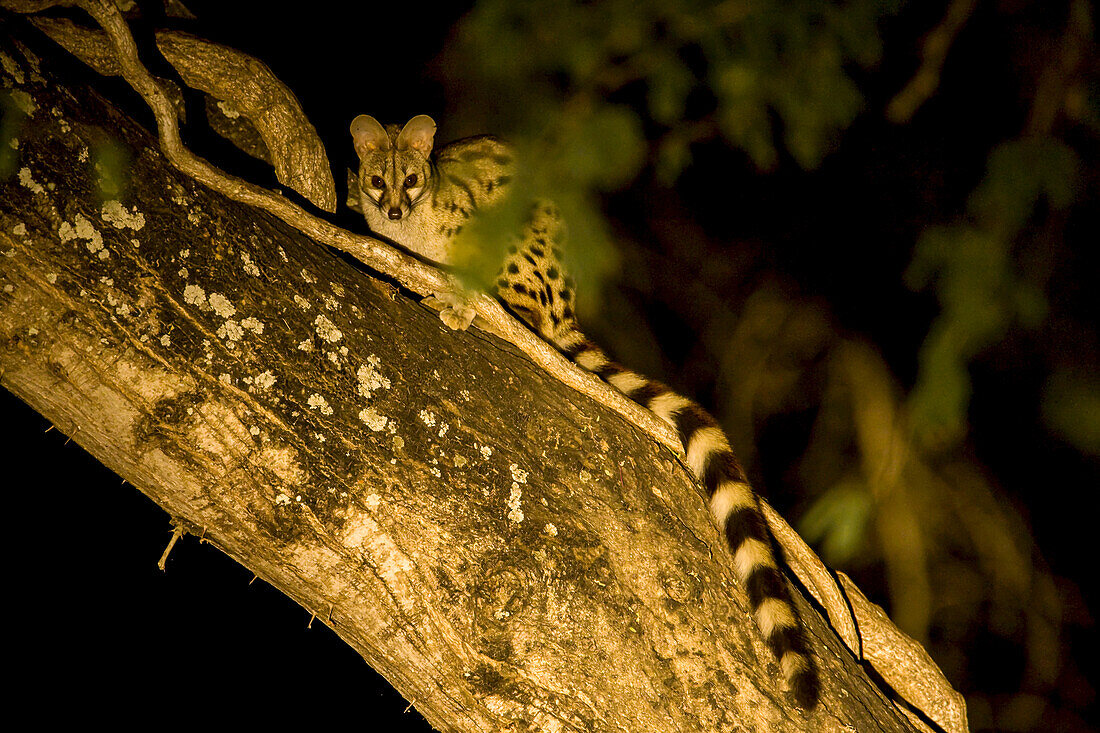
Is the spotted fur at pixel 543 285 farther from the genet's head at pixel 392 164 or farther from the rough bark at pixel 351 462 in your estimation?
the rough bark at pixel 351 462

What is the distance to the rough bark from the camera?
170cm

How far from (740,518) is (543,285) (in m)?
1.40

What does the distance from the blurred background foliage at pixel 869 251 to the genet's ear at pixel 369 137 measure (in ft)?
1.40

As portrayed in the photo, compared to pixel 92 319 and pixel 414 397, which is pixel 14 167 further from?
pixel 414 397

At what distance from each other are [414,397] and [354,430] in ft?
0.61

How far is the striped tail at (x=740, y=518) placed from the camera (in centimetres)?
198

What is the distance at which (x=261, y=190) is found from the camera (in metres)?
1.99

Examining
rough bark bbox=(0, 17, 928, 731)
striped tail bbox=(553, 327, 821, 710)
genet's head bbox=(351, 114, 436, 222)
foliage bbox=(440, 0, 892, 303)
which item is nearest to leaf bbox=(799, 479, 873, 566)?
striped tail bbox=(553, 327, 821, 710)

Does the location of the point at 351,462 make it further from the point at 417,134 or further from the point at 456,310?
the point at 417,134

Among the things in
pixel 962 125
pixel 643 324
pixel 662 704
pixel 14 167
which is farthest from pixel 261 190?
pixel 643 324

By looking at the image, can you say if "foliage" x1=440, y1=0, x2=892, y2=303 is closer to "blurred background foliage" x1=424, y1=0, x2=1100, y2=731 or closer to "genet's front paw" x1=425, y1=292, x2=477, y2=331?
"blurred background foliage" x1=424, y1=0, x2=1100, y2=731

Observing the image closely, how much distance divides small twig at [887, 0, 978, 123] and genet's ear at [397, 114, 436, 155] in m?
2.17

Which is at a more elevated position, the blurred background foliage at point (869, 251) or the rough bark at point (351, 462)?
the blurred background foliage at point (869, 251)

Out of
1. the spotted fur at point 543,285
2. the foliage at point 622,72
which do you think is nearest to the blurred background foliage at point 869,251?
the foliage at point 622,72
